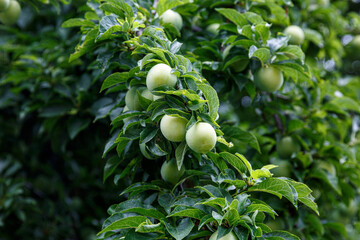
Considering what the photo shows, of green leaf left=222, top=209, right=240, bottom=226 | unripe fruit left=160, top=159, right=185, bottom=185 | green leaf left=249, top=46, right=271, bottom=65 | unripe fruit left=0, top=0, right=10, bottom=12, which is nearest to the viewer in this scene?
green leaf left=222, top=209, right=240, bottom=226

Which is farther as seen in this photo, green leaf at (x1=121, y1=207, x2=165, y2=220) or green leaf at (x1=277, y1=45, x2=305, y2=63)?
green leaf at (x1=277, y1=45, x2=305, y2=63)

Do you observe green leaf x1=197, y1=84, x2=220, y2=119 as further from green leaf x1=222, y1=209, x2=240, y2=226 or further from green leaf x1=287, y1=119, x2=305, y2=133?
green leaf x1=287, y1=119, x2=305, y2=133

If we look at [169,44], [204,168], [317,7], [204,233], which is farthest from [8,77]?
[317,7]

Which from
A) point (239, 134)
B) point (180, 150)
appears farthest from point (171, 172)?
point (239, 134)

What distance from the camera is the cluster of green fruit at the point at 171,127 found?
1.06 meters

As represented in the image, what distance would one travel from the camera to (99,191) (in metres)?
2.68

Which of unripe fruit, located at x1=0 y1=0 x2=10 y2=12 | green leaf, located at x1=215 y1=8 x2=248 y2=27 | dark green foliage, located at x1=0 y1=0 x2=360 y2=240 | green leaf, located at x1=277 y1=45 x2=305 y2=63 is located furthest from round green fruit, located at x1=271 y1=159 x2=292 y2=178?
unripe fruit, located at x1=0 y1=0 x2=10 y2=12

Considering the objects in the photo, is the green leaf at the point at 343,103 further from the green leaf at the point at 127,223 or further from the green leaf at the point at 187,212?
the green leaf at the point at 127,223

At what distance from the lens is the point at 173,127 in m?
1.12

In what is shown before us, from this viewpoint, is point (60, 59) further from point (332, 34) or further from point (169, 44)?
point (332, 34)

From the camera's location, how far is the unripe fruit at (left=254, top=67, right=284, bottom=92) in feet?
4.90

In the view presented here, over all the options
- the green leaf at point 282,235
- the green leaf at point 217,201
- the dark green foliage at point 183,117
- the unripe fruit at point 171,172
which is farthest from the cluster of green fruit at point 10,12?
the green leaf at point 282,235

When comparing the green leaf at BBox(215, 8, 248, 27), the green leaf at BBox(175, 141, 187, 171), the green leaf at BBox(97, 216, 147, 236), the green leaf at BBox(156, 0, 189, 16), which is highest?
the green leaf at BBox(156, 0, 189, 16)

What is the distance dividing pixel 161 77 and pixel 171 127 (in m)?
0.15
